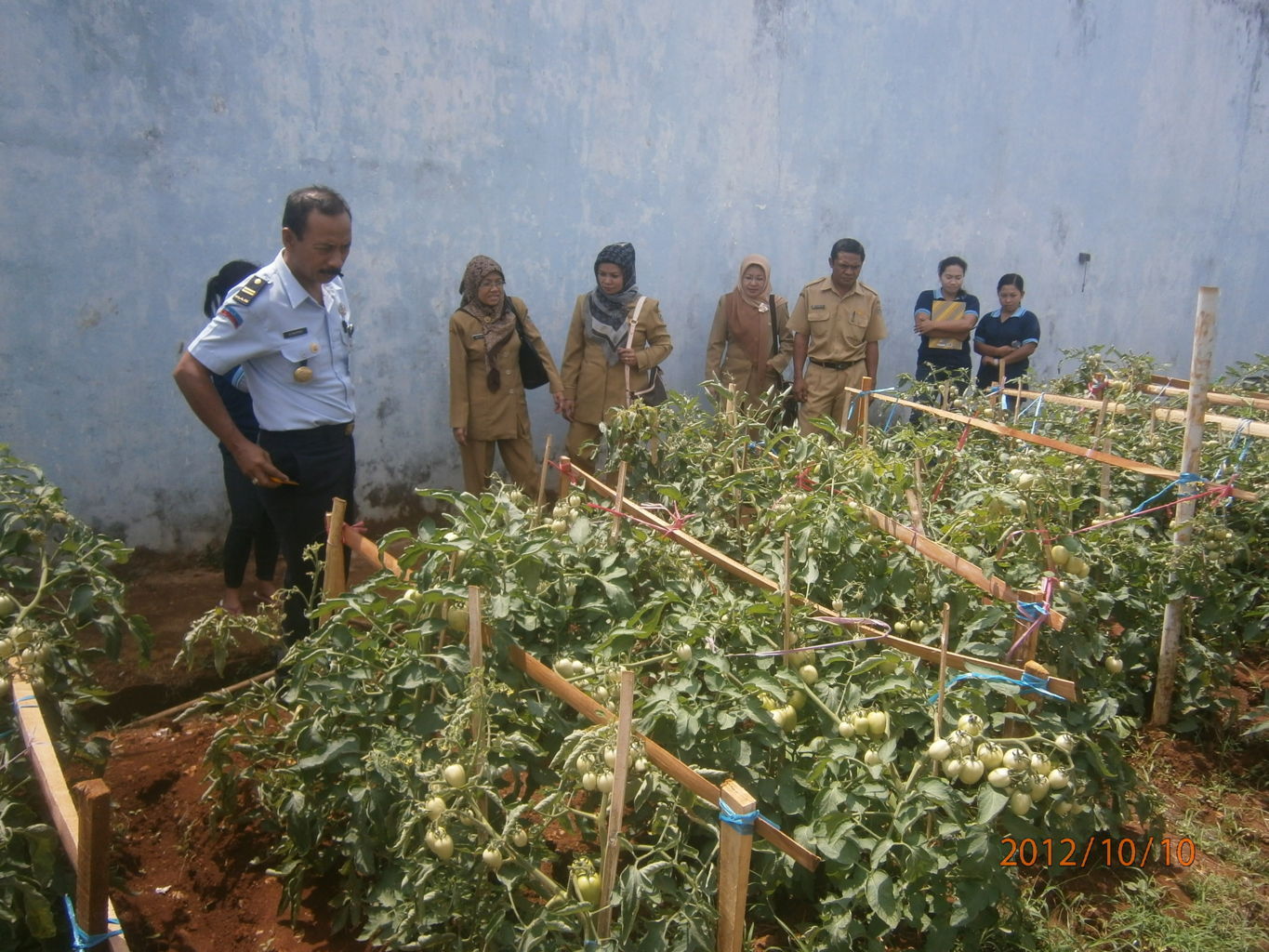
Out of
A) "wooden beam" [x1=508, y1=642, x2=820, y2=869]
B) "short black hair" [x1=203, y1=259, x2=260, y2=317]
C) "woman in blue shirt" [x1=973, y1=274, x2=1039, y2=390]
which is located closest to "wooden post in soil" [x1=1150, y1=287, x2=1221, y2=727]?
"wooden beam" [x1=508, y1=642, x2=820, y2=869]

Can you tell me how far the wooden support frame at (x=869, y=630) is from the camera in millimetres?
1942

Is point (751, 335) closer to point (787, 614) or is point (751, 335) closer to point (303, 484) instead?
point (303, 484)

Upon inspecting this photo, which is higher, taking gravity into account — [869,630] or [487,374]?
[487,374]

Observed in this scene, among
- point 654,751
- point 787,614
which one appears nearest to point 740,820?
point 654,751

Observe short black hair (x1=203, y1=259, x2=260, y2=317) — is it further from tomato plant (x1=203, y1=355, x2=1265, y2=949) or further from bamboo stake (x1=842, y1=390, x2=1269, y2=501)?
bamboo stake (x1=842, y1=390, x2=1269, y2=501)

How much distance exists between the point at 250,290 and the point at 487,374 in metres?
1.90

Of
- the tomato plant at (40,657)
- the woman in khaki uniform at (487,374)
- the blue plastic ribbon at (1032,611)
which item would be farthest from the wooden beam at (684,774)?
the woman in khaki uniform at (487,374)

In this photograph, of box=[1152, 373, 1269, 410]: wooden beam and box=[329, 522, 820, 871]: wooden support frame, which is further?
box=[1152, 373, 1269, 410]: wooden beam

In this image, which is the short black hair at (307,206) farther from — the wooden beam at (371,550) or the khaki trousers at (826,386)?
the khaki trousers at (826,386)

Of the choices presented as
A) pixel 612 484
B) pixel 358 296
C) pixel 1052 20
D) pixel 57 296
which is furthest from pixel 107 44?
pixel 1052 20

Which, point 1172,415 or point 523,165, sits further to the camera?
point 523,165

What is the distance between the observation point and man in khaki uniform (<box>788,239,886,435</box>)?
530 cm

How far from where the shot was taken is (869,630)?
215cm

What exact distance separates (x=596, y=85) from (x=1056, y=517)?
3.79 meters
